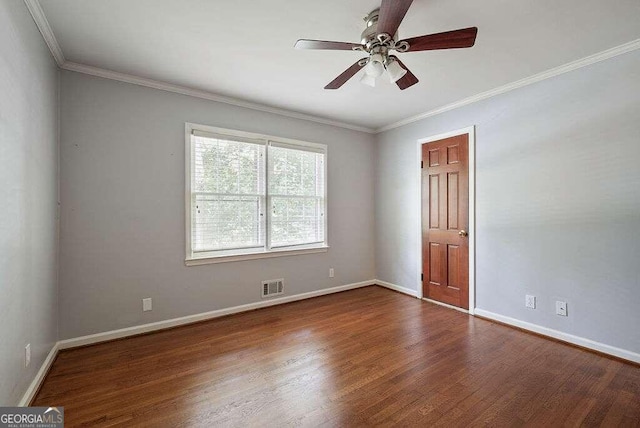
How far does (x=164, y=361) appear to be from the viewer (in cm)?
234

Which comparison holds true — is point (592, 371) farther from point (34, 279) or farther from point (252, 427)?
point (34, 279)

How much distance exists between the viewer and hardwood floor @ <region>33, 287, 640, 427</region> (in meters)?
1.71

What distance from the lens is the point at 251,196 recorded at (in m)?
3.47

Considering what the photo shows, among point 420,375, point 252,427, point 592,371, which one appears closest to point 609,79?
point 592,371

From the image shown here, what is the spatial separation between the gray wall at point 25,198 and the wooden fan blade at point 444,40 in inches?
90.1

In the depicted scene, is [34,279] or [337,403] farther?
[34,279]

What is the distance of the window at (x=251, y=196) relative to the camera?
3.15 metres

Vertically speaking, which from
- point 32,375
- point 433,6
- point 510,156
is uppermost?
point 433,6

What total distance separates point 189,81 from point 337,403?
318cm

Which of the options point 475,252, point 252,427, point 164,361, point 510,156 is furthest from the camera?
point 475,252

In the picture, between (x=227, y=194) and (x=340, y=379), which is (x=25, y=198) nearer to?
(x=227, y=194)

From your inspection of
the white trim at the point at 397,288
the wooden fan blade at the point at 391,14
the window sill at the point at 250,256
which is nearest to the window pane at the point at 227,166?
the window sill at the point at 250,256

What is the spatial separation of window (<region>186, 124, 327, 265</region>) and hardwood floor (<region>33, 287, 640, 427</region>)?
0.97 metres

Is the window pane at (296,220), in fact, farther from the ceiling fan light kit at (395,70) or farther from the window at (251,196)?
the ceiling fan light kit at (395,70)
